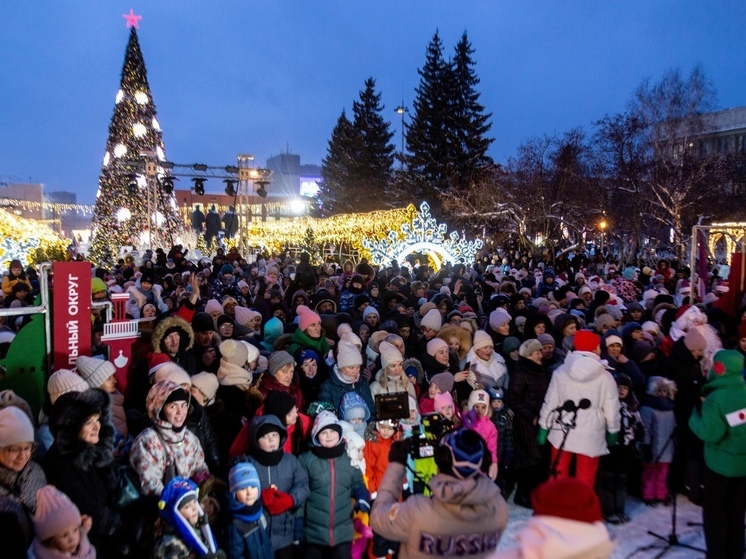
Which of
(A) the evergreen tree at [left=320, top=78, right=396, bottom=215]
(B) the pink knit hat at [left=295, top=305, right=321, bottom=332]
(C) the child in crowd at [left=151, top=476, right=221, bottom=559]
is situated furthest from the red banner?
(A) the evergreen tree at [left=320, top=78, right=396, bottom=215]

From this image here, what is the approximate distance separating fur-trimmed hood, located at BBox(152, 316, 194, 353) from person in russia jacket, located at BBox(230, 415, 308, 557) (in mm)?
1896

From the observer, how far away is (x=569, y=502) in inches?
84.7

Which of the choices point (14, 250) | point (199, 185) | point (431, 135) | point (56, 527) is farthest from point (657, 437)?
point (431, 135)

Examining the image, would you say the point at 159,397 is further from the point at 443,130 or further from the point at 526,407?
the point at 443,130

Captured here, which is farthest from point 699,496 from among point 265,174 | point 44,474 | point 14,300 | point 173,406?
point 265,174

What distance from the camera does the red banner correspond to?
15.2 feet

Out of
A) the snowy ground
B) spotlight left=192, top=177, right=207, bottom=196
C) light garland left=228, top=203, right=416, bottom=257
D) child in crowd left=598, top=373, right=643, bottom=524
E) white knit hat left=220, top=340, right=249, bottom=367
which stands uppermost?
spotlight left=192, top=177, right=207, bottom=196

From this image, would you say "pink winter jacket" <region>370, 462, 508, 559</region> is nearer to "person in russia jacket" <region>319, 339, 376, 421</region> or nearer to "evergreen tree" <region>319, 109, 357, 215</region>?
"person in russia jacket" <region>319, 339, 376, 421</region>

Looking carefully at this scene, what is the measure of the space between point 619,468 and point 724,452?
4.76ft

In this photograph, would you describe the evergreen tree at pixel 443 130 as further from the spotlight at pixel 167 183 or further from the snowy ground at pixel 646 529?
the snowy ground at pixel 646 529

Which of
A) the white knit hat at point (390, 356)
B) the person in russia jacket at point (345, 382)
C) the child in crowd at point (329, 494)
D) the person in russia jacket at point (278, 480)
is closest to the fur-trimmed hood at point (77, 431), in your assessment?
the person in russia jacket at point (278, 480)

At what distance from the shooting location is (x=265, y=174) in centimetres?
2347

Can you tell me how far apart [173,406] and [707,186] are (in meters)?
29.3

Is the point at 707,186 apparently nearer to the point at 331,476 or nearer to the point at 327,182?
the point at 331,476
